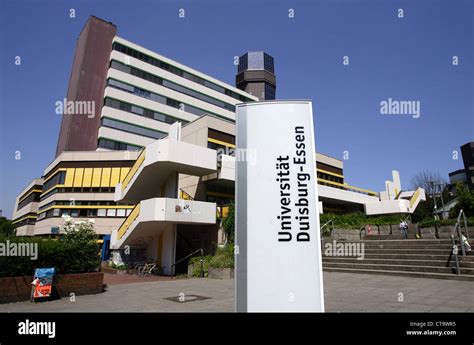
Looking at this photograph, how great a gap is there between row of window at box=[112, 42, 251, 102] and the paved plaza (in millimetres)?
47040

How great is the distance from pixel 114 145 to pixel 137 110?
6.58 m

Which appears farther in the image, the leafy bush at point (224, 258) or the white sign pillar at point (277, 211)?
the leafy bush at point (224, 258)

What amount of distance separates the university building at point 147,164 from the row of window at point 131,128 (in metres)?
0.15

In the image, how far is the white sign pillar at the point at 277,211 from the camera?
369 centimetres

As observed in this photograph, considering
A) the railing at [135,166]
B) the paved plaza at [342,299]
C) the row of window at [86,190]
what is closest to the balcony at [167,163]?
the railing at [135,166]

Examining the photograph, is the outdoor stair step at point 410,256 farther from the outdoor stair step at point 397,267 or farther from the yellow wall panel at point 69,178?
the yellow wall panel at point 69,178

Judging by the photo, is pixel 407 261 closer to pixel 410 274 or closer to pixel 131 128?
pixel 410 274

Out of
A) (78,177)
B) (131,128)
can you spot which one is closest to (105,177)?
(78,177)

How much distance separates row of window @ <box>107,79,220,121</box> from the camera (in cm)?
4641

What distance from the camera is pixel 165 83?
172 feet

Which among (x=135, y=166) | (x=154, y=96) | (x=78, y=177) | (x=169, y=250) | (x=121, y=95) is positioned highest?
(x=154, y=96)
